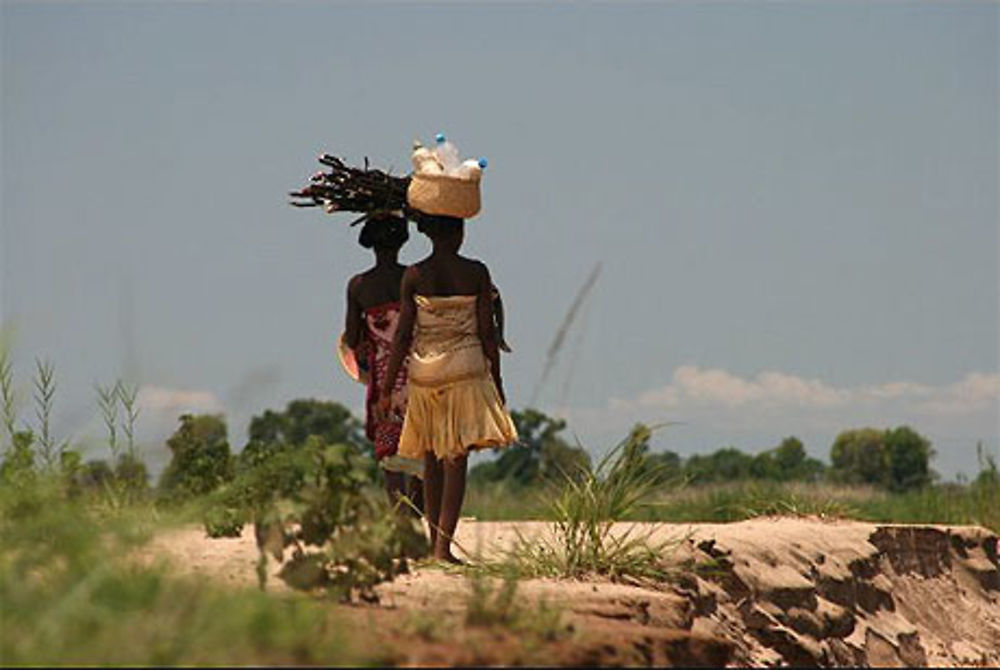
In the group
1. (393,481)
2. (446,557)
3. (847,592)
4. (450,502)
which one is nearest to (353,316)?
(393,481)

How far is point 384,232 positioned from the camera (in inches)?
430

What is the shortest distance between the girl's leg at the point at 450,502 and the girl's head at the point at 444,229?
115 cm

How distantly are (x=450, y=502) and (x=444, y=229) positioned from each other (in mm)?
1432

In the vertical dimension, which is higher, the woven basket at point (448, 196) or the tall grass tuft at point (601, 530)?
the woven basket at point (448, 196)

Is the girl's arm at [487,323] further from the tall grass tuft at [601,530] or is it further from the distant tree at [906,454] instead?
the distant tree at [906,454]

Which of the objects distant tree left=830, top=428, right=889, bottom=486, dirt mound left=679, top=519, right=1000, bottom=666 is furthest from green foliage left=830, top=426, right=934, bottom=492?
dirt mound left=679, top=519, right=1000, bottom=666

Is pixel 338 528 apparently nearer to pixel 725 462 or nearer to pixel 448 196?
pixel 448 196

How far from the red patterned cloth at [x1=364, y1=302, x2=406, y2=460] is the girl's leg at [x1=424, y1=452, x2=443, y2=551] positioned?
65 cm

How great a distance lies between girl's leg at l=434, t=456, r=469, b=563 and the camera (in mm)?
9422

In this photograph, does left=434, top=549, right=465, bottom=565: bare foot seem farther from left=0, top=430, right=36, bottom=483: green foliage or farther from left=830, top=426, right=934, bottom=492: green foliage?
left=830, top=426, right=934, bottom=492: green foliage

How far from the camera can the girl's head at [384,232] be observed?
10.9 m

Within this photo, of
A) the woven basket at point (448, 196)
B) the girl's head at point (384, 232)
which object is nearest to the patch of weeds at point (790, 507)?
the girl's head at point (384, 232)

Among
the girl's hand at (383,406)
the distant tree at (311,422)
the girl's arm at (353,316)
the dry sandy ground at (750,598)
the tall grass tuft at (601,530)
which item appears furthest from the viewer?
the distant tree at (311,422)

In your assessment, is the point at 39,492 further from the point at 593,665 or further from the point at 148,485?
the point at 593,665
